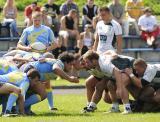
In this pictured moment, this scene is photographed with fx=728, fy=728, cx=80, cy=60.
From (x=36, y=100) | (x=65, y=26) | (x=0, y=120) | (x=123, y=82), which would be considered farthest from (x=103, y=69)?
(x=65, y=26)

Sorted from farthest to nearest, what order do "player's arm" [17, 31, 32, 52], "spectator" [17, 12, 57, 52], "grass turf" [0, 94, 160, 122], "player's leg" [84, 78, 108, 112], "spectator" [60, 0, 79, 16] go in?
"spectator" [60, 0, 79, 16], "spectator" [17, 12, 57, 52], "player's arm" [17, 31, 32, 52], "player's leg" [84, 78, 108, 112], "grass turf" [0, 94, 160, 122]

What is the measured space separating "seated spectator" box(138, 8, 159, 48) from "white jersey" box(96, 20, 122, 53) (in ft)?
32.8

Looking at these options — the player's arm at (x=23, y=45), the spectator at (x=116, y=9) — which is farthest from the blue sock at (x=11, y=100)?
the spectator at (x=116, y=9)

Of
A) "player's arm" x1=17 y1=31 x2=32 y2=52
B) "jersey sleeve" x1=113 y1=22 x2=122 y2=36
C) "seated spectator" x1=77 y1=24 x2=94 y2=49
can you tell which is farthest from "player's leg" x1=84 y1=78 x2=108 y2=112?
"seated spectator" x1=77 y1=24 x2=94 y2=49

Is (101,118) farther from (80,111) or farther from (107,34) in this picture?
(107,34)

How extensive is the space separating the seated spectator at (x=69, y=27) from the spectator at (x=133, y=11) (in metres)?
2.23

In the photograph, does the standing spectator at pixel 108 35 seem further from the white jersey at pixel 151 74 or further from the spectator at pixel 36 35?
the white jersey at pixel 151 74

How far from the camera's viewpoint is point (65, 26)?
2544 cm

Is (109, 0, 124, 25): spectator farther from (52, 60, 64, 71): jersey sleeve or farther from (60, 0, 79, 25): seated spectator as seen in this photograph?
(52, 60, 64, 71): jersey sleeve

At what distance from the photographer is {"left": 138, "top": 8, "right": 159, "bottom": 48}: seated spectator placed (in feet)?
85.7

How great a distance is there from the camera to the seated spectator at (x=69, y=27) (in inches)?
994

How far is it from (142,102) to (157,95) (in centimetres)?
39

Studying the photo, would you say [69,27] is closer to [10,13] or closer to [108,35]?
[10,13]

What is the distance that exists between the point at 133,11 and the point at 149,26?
122cm
